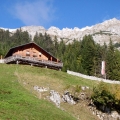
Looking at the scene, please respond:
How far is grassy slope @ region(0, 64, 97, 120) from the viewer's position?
32531 mm

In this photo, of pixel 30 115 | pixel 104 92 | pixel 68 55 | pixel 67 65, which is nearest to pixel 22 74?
pixel 104 92

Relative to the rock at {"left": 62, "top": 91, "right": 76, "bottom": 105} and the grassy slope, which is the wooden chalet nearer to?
the grassy slope

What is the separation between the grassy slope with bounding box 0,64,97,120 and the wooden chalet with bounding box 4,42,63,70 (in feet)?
15.4

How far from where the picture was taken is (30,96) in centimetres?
4094

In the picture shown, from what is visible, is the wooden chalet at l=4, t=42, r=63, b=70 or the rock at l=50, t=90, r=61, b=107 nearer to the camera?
the rock at l=50, t=90, r=61, b=107

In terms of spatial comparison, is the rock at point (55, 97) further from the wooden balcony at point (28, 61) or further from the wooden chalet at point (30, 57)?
the wooden chalet at point (30, 57)

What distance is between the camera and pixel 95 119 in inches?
1837

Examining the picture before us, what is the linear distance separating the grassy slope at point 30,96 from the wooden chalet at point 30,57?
15.4 feet

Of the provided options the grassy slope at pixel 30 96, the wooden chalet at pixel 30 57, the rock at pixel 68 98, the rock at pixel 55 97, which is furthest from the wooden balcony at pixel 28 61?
the rock at pixel 68 98

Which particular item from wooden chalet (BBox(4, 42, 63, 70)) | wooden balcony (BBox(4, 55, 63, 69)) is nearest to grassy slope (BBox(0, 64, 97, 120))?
wooden balcony (BBox(4, 55, 63, 69))

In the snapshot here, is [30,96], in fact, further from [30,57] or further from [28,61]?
[30,57]

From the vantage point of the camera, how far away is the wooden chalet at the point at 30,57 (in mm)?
64500

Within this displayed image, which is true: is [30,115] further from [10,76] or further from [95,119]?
[10,76]

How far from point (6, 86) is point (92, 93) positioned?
17212 millimetres
